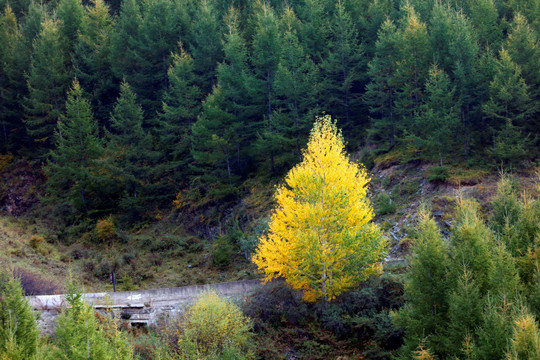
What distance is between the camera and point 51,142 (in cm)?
4453

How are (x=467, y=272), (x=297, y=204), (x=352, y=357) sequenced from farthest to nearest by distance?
(x=297, y=204), (x=352, y=357), (x=467, y=272)

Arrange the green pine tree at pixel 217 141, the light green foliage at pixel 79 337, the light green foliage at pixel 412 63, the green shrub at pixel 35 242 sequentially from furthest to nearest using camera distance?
1. the green pine tree at pixel 217 141
2. the light green foliage at pixel 412 63
3. the green shrub at pixel 35 242
4. the light green foliage at pixel 79 337

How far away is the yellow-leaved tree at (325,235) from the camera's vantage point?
2192 cm

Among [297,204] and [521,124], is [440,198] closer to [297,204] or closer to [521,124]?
[521,124]

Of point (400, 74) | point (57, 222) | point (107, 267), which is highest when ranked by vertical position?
point (400, 74)

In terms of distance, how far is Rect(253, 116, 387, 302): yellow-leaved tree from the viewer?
2192 centimetres

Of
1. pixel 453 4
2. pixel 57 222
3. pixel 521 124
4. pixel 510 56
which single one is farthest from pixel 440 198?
pixel 57 222

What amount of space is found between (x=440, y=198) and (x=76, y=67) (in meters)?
32.0

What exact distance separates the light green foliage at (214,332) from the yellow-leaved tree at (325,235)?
2.61 m

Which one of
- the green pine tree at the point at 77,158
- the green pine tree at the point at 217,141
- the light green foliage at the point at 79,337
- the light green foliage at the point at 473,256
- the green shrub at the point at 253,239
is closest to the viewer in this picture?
the light green foliage at the point at 79,337

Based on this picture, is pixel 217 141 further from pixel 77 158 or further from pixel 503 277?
pixel 503 277

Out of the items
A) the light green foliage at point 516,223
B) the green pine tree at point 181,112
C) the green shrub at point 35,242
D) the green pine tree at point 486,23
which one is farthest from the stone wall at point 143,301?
the green pine tree at point 486,23

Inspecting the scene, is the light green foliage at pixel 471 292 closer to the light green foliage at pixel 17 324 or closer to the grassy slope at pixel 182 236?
the grassy slope at pixel 182 236

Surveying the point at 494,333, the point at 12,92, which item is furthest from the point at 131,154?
the point at 494,333
